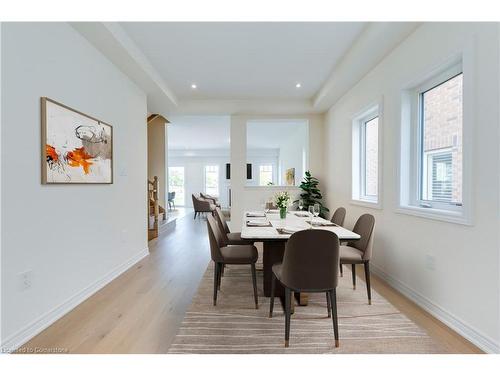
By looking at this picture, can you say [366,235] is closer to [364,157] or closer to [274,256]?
[274,256]

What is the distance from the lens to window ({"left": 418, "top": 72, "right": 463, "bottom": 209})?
2.35m

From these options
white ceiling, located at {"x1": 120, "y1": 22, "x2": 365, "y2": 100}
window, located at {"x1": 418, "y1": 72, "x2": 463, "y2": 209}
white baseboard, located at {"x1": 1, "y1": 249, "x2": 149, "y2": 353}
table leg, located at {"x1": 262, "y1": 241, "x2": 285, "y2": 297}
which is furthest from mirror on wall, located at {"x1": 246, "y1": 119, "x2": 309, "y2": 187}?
white baseboard, located at {"x1": 1, "y1": 249, "x2": 149, "y2": 353}

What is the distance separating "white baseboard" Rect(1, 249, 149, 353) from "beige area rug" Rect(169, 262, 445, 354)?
1100 mm

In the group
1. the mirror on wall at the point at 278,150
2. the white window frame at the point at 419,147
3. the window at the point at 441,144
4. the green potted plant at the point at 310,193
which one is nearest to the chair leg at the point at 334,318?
the window at the point at 441,144

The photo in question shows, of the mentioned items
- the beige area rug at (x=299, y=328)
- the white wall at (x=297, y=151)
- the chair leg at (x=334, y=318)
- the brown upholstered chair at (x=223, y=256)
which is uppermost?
the white wall at (x=297, y=151)

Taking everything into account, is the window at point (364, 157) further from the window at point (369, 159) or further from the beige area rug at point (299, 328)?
the beige area rug at point (299, 328)

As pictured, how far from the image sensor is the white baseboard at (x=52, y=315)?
6.14 feet

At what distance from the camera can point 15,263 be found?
75.6 inches

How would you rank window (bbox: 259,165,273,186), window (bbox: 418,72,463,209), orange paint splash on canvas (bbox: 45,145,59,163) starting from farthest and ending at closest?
window (bbox: 259,165,273,186) < window (bbox: 418,72,463,209) < orange paint splash on canvas (bbox: 45,145,59,163)

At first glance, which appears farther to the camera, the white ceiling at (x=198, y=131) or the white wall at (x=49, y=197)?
the white ceiling at (x=198, y=131)

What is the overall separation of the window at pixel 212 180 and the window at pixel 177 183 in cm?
127

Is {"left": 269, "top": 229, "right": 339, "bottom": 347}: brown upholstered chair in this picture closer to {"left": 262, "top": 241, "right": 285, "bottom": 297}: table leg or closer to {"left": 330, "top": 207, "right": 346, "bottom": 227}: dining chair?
{"left": 262, "top": 241, "right": 285, "bottom": 297}: table leg

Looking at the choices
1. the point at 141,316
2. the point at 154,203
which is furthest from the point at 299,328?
the point at 154,203
